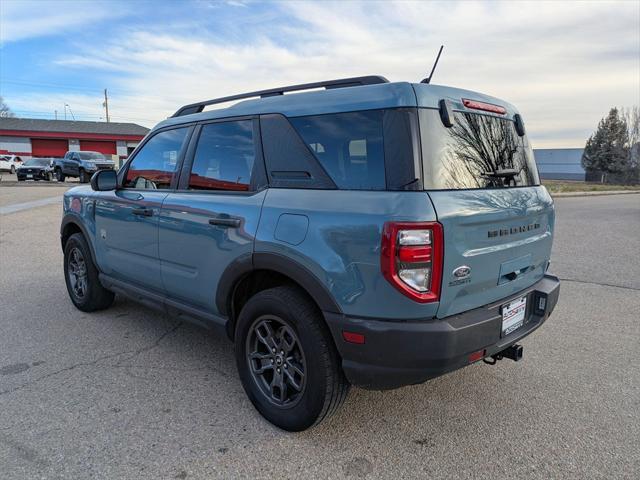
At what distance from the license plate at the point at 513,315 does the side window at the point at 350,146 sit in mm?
1063

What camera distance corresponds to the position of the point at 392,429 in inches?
109

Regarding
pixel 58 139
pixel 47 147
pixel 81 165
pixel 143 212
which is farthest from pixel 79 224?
pixel 47 147

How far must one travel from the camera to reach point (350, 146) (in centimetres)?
250

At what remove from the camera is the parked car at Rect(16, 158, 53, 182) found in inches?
1128

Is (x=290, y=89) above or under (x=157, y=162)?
above

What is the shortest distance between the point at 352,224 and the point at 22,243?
8.71 m

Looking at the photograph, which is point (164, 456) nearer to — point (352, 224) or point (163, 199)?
point (352, 224)

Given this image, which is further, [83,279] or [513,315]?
[83,279]

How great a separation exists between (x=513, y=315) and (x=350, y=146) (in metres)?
1.39

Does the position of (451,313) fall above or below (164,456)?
above

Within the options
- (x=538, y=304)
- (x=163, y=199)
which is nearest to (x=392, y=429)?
(x=538, y=304)

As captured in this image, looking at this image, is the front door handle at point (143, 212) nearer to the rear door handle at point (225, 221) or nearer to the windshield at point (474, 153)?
the rear door handle at point (225, 221)

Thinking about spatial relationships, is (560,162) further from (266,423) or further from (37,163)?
(266,423)

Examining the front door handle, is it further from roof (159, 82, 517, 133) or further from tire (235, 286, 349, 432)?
tire (235, 286, 349, 432)
